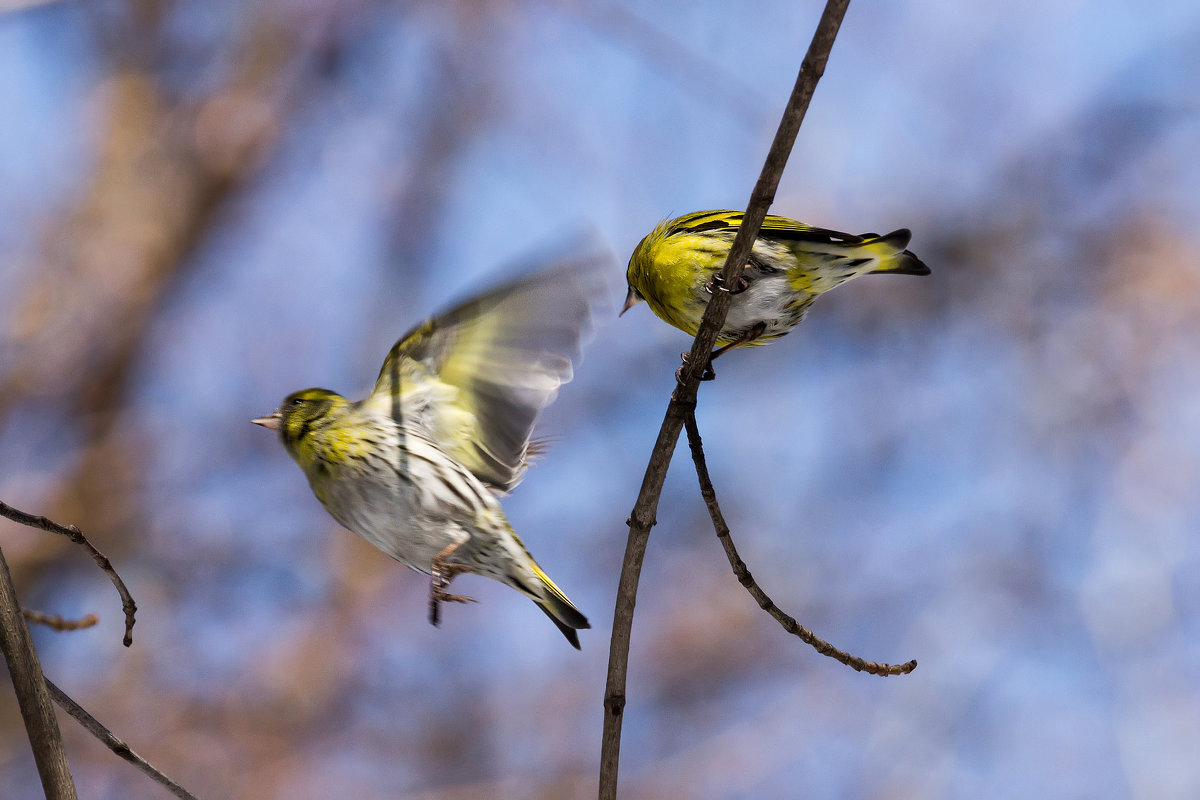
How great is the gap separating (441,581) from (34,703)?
2.51ft

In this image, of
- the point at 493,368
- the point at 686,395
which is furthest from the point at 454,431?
the point at 686,395

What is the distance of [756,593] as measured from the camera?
70.0 inches

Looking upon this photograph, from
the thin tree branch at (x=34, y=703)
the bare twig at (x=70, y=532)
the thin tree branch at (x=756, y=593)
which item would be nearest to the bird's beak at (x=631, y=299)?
the thin tree branch at (x=756, y=593)

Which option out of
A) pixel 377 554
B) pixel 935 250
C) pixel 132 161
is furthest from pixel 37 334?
pixel 935 250

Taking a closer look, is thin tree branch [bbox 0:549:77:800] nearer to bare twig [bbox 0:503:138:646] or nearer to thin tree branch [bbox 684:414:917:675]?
bare twig [bbox 0:503:138:646]

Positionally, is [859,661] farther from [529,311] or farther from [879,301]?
[879,301]

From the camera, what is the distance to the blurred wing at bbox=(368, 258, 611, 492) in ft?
6.79

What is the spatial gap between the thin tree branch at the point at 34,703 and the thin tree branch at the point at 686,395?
73 centimetres

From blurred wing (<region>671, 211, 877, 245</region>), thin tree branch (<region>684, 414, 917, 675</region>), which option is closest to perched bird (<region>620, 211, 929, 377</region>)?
blurred wing (<region>671, 211, 877, 245</region>)

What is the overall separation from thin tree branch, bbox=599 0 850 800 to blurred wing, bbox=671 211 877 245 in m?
0.71

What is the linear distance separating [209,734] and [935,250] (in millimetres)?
5786

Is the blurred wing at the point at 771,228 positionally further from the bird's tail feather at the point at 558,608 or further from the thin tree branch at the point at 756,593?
the bird's tail feather at the point at 558,608

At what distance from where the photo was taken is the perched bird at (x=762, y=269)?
2.48m

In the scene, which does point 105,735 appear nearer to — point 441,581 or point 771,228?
point 441,581
